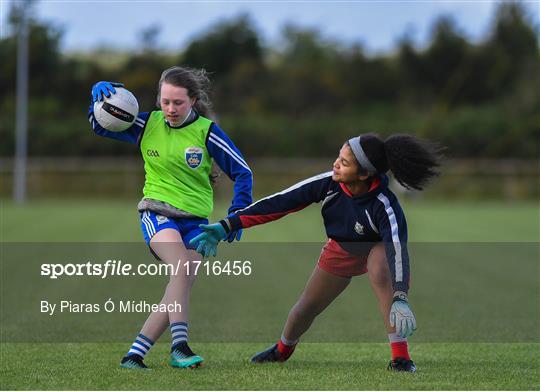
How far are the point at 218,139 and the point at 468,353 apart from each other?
2.26 m

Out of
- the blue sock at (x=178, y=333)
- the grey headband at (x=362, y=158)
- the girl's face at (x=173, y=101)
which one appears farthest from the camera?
the girl's face at (x=173, y=101)

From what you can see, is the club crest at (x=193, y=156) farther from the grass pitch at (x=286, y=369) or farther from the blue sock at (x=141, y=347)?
the grass pitch at (x=286, y=369)

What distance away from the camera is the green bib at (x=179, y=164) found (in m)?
6.32

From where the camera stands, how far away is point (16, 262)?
44.5 ft

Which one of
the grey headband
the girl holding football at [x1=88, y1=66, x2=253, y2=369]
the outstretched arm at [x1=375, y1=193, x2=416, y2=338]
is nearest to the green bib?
the girl holding football at [x1=88, y1=66, x2=253, y2=369]

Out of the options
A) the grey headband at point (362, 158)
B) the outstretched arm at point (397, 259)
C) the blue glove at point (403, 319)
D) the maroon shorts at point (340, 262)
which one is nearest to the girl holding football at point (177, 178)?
the maroon shorts at point (340, 262)

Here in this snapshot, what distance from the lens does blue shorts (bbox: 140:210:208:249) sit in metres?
6.32

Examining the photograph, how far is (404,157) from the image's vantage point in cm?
603

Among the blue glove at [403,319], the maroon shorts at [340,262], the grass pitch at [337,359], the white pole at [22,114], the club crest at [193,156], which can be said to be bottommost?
the white pole at [22,114]

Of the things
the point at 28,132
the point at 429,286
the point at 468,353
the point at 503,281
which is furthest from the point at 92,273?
the point at 28,132

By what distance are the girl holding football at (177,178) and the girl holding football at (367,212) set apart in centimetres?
25

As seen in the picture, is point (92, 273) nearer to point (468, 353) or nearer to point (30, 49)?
point (468, 353)

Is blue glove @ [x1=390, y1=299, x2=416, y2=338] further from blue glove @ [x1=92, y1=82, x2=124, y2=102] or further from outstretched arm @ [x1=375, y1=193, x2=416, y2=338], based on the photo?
blue glove @ [x1=92, y1=82, x2=124, y2=102]

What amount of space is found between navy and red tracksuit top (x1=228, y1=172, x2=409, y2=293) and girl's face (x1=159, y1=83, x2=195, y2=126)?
688 millimetres
